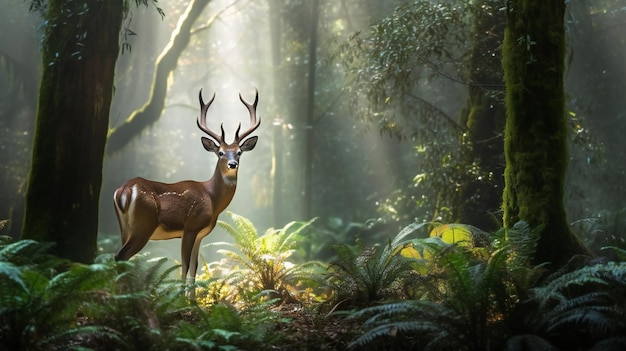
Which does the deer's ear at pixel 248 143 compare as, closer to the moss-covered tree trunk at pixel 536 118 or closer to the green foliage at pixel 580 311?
the moss-covered tree trunk at pixel 536 118

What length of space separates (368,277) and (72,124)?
3.69 metres

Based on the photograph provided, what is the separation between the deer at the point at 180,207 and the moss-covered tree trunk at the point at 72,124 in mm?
361

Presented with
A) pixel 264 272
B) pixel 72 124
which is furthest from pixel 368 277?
pixel 72 124

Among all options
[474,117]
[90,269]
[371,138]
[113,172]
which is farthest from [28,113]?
[90,269]

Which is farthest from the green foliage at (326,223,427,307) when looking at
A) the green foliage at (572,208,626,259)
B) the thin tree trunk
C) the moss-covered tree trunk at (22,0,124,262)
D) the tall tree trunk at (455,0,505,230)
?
the thin tree trunk

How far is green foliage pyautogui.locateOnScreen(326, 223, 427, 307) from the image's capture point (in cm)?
723

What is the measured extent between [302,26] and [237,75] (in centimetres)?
1092

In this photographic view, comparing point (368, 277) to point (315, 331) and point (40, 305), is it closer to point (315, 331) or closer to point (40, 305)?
point (315, 331)

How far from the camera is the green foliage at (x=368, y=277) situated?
7.23 m

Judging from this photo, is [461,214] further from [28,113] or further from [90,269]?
[28,113]

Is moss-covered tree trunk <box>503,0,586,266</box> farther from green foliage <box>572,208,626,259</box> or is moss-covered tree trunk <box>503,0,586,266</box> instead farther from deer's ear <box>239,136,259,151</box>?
green foliage <box>572,208,626,259</box>

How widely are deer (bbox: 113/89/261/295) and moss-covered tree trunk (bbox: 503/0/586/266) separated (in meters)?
3.28

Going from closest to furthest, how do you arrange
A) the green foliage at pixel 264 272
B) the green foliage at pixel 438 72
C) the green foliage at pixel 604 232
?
the green foliage at pixel 264 272, the green foliage at pixel 438 72, the green foliage at pixel 604 232

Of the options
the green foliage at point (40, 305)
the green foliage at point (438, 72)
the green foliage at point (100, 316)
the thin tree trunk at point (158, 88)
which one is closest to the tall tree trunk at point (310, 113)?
the thin tree trunk at point (158, 88)
